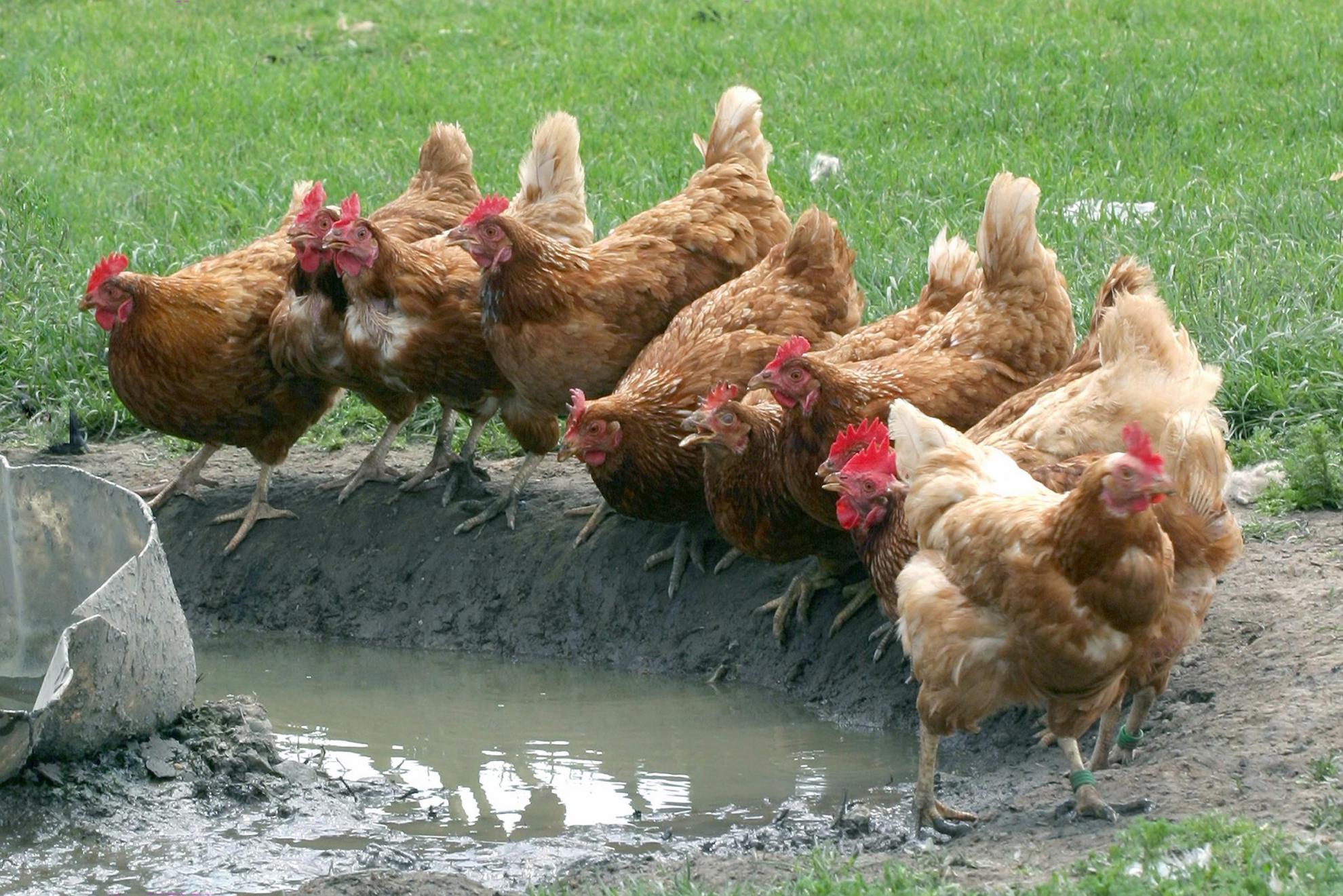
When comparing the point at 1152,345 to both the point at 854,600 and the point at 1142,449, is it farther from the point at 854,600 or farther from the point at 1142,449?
the point at 854,600

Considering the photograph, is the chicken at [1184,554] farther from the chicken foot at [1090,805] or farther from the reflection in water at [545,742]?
the reflection in water at [545,742]

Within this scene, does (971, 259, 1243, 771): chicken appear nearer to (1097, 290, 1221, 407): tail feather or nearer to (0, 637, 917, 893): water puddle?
(1097, 290, 1221, 407): tail feather

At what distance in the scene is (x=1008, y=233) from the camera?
239 inches

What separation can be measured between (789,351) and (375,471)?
Result: 9.25 ft

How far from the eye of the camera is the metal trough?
484 centimetres

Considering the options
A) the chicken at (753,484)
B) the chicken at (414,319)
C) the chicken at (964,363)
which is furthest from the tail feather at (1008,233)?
A: the chicken at (414,319)

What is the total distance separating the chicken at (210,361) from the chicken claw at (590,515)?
1362 millimetres

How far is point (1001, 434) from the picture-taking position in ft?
17.4

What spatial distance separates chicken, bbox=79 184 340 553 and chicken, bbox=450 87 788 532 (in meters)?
1.02

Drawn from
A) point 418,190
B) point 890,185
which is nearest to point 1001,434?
point 418,190

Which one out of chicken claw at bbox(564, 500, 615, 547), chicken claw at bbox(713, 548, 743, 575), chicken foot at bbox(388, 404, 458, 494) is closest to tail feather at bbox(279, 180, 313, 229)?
chicken foot at bbox(388, 404, 458, 494)

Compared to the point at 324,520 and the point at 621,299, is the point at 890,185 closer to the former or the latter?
the point at 621,299

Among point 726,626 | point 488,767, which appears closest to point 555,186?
point 726,626

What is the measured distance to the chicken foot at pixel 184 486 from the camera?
7.84 m
